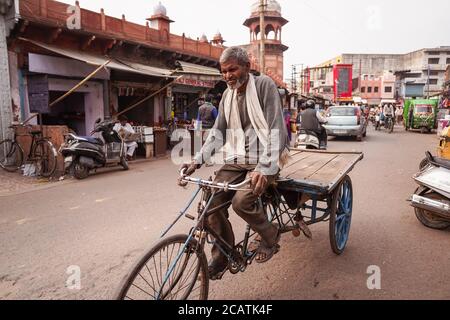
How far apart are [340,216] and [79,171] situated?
612cm

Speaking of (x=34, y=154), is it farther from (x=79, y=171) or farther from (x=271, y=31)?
(x=271, y=31)

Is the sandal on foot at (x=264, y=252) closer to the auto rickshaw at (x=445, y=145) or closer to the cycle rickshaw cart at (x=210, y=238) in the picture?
the cycle rickshaw cart at (x=210, y=238)

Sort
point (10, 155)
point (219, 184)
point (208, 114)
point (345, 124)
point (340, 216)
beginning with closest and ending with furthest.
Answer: point (219, 184) → point (340, 216) → point (10, 155) → point (208, 114) → point (345, 124)

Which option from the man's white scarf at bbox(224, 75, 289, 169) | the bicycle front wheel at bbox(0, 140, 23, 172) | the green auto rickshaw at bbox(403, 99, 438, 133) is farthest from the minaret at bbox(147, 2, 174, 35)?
the green auto rickshaw at bbox(403, 99, 438, 133)

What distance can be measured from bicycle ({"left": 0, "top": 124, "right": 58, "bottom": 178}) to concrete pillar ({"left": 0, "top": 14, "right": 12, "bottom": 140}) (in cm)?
25

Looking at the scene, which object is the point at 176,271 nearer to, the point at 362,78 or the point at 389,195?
the point at 389,195

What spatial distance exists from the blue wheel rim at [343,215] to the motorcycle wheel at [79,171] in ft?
19.9

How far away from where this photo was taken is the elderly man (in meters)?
2.65

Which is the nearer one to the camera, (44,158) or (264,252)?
(264,252)

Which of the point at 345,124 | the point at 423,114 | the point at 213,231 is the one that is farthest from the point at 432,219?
the point at 423,114

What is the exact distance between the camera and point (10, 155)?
8945 millimetres

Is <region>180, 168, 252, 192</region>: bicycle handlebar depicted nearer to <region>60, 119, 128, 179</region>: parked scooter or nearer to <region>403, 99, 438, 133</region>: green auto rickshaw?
<region>60, 119, 128, 179</region>: parked scooter
